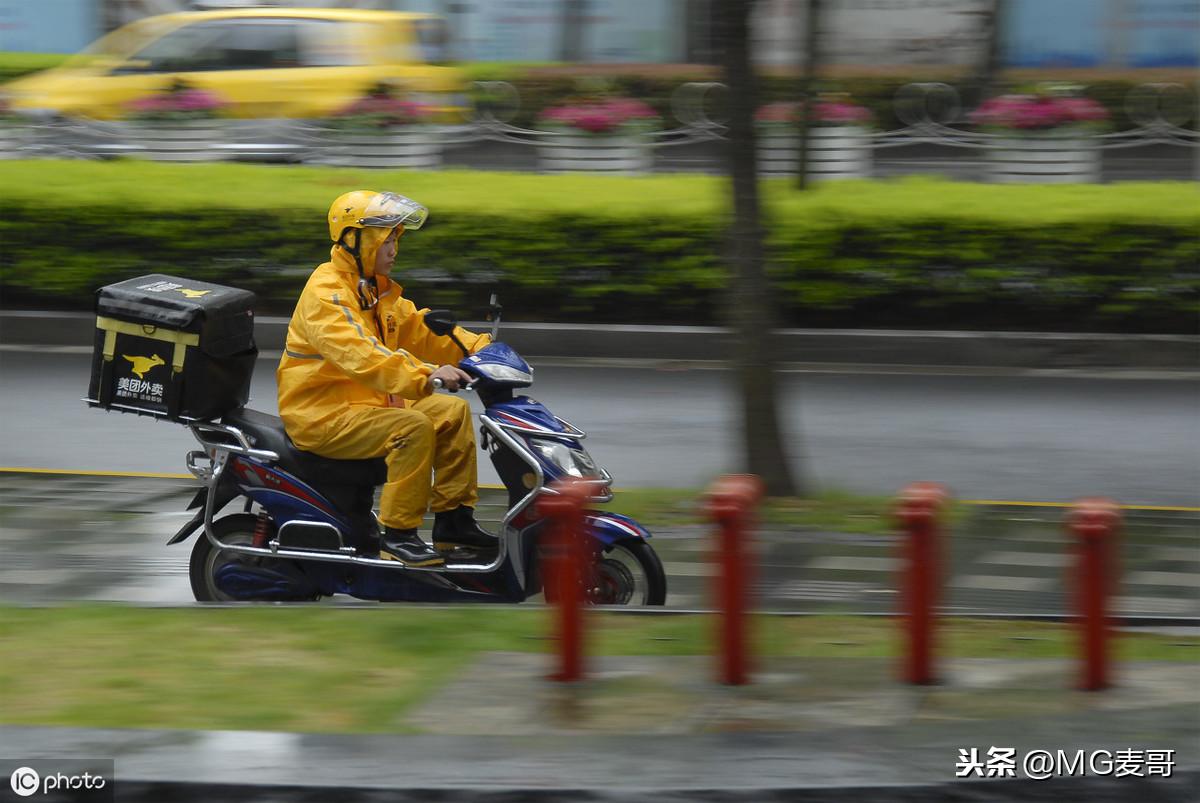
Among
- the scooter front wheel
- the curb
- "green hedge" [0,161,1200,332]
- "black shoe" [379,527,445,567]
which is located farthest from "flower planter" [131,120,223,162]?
the scooter front wheel

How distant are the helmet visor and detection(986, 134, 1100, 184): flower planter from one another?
34.8 feet

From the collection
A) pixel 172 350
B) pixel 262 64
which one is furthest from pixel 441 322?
pixel 262 64

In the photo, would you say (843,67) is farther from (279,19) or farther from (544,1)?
(279,19)

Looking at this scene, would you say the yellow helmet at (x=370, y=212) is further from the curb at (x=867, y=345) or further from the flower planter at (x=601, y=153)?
the flower planter at (x=601, y=153)

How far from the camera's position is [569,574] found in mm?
5605

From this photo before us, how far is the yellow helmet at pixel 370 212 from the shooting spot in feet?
21.9

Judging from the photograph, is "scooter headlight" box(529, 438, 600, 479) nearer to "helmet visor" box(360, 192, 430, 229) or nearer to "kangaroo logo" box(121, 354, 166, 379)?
"helmet visor" box(360, 192, 430, 229)

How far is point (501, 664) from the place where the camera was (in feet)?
19.2

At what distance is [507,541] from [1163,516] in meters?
3.85

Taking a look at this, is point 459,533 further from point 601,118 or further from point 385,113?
point 385,113

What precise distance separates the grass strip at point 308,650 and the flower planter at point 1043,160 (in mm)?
10593

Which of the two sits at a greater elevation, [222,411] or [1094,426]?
[222,411]

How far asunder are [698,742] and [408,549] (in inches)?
79.9

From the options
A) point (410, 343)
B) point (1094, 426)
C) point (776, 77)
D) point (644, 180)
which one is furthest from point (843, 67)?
point (410, 343)
